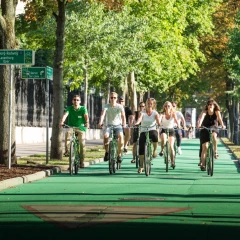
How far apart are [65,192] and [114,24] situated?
852 inches

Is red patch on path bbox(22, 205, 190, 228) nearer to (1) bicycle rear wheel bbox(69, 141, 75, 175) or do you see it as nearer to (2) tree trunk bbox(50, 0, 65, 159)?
(1) bicycle rear wheel bbox(69, 141, 75, 175)

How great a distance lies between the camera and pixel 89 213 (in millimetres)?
12789

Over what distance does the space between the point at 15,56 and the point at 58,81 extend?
727 centimetres

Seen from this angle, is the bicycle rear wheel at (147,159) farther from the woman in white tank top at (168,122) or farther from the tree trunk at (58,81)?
the tree trunk at (58,81)

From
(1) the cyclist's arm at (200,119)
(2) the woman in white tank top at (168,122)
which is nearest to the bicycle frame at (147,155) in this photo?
(1) the cyclist's arm at (200,119)

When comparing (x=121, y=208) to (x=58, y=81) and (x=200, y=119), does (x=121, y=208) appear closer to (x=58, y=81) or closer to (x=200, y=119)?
(x=200, y=119)

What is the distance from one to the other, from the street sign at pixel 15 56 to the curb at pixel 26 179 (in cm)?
256

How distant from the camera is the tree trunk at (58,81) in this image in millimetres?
28812

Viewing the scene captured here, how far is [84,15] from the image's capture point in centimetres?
3700

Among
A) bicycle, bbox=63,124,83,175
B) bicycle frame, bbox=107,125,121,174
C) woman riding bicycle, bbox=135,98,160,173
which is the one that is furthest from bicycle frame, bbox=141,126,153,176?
bicycle, bbox=63,124,83,175

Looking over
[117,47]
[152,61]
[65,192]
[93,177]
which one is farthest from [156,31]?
[65,192]

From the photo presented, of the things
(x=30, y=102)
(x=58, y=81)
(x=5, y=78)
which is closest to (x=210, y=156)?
(x=5, y=78)

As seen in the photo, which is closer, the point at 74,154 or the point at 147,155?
the point at 147,155

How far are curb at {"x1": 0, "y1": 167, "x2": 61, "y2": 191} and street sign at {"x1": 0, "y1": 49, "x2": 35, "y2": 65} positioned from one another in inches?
101
